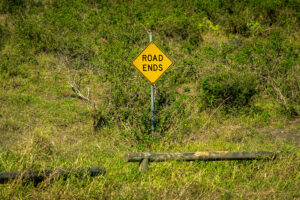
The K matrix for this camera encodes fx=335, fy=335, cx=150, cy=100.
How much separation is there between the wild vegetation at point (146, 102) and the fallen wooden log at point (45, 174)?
97 mm

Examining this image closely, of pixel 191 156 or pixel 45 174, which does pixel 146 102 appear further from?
pixel 45 174

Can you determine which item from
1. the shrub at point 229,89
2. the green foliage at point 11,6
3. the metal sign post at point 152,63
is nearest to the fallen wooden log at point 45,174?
the metal sign post at point 152,63

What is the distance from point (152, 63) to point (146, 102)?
3.44 feet

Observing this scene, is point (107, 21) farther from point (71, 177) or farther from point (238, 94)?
point (71, 177)

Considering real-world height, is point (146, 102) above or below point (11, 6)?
below

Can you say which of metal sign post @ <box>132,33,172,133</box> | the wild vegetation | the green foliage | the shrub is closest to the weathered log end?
the wild vegetation

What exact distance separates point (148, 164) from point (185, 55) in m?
6.25

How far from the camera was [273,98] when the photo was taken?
9.50 m

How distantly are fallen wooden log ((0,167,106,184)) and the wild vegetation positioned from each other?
97 mm

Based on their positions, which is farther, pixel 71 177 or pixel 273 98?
pixel 273 98

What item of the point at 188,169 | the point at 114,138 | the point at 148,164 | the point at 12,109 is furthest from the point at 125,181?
the point at 12,109

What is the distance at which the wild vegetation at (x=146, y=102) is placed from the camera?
5.13m

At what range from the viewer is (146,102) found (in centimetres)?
725

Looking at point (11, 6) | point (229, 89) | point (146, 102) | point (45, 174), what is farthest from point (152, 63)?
point (11, 6)
